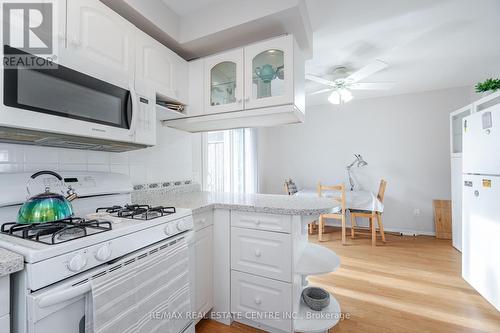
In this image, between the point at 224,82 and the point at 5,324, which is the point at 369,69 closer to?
the point at 224,82

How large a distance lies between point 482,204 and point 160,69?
9.55 ft

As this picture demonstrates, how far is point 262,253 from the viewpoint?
1460mm

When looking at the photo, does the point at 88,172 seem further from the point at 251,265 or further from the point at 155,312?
the point at 251,265

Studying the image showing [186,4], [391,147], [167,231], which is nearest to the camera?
[167,231]

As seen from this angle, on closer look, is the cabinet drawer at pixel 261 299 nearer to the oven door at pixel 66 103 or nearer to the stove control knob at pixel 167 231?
the stove control knob at pixel 167 231

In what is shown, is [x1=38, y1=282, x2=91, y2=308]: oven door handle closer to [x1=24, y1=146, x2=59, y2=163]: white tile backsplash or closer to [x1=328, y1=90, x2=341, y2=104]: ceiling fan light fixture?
[x1=24, y1=146, x2=59, y2=163]: white tile backsplash

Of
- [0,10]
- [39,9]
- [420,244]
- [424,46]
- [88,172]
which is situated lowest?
[420,244]

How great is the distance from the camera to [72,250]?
2.44 feet

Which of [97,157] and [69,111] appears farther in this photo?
[97,157]

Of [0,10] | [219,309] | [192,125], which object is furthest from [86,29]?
[219,309]

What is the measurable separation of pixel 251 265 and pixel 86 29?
1696mm

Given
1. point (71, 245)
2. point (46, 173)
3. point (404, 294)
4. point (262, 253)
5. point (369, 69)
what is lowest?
point (404, 294)

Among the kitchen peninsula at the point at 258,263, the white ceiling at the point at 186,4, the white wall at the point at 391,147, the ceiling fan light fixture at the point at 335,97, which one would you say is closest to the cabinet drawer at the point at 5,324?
the kitchen peninsula at the point at 258,263

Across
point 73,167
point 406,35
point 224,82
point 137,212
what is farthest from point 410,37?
point 73,167
